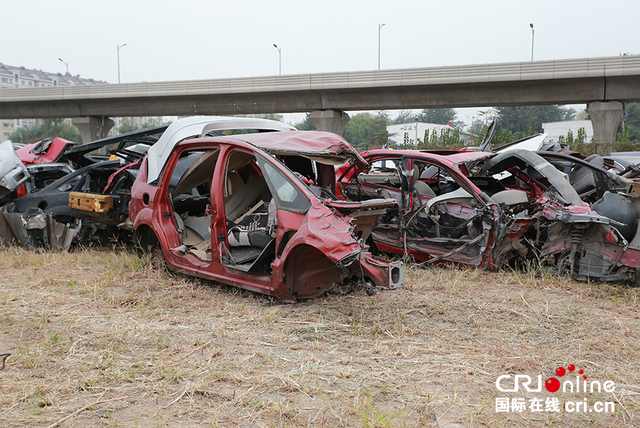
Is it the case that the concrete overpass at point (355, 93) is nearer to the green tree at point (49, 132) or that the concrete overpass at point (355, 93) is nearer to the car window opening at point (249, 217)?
the car window opening at point (249, 217)

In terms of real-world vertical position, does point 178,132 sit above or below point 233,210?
above

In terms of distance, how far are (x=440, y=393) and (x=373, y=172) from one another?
5093 millimetres

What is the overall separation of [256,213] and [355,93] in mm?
26886

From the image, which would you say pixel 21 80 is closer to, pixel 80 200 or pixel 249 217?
pixel 80 200

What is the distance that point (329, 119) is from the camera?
107 ft

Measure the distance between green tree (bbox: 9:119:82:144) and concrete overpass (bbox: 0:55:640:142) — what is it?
55697 mm

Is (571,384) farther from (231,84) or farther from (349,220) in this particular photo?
(231,84)

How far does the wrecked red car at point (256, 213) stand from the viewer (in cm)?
457

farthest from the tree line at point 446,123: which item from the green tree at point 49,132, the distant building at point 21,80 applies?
the distant building at point 21,80

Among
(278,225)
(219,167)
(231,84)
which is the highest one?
(231,84)

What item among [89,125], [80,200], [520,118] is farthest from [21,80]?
[80,200]

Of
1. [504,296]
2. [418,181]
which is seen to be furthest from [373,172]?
[504,296]

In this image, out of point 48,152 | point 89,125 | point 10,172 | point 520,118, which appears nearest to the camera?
point 10,172

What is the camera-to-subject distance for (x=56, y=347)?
4.01 meters
